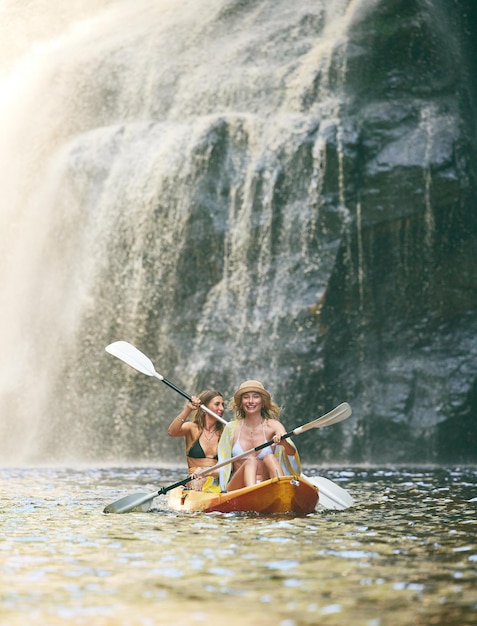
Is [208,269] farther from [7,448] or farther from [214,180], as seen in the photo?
[7,448]

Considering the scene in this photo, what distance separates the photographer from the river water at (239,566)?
4.75 meters

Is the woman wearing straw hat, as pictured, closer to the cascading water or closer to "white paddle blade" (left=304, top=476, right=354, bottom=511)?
"white paddle blade" (left=304, top=476, right=354, bottom=511)

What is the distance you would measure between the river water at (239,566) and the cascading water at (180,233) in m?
10.0

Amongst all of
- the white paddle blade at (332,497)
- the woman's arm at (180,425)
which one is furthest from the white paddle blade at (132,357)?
the white paddle blade at (332,497)

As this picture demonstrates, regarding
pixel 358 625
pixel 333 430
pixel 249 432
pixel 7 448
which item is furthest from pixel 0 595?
pixel 7 448

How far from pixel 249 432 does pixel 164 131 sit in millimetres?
13394

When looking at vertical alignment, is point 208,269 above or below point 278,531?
above

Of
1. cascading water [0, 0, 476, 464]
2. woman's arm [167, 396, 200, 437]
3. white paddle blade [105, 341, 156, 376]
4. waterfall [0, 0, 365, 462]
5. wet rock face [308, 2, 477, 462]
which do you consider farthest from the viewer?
waterfall [0, 0, 365, 462]

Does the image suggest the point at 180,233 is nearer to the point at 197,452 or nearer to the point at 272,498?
the point at 197,452

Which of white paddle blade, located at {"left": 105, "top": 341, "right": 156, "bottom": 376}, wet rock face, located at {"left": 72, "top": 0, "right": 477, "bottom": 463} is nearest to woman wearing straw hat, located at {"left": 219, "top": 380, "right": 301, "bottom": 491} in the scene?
white paddle blade, located at {"left": 105, "top": 341, "right": 156, "bottom": 376}

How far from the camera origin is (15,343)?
21.8m

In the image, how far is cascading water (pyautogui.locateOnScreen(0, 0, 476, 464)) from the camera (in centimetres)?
1988

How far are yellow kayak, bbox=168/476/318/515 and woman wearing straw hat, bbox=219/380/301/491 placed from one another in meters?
0.37

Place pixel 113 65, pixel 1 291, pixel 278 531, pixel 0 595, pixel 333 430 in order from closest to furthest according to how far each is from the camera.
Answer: pixel 0 595 → pixel 278 531 → pixel 333 430 → pixel 1 291 → pixel 113 65
